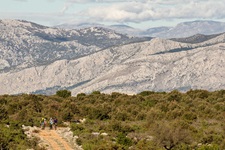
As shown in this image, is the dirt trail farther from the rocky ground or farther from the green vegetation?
the green vegetation

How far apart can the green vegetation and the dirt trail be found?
170 cm

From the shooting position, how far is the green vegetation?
4175 centimetres

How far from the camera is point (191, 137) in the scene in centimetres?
4462

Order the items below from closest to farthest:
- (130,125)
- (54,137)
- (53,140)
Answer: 1. (53,140)
2. (54,137)
3. (130,125)

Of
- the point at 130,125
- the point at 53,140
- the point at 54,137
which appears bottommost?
the point at 130,125

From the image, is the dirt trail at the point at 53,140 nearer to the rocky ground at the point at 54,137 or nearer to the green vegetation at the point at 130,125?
the rocky ground at the point at 54,137

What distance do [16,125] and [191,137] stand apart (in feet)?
68.8

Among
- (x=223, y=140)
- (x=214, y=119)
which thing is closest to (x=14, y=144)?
(x=223, y=140)

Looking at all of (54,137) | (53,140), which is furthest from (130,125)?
(53,140)

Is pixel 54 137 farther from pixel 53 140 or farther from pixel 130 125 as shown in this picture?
pixel 130 125

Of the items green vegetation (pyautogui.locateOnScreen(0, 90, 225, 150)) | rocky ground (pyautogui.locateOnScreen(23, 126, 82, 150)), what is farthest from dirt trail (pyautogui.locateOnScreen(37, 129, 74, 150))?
green vegetation (pyautogui.locateOnScreen(0, 90, 225, 150))

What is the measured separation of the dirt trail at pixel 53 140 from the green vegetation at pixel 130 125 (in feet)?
5.57

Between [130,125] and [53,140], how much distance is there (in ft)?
40.2

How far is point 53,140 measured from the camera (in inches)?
1838
